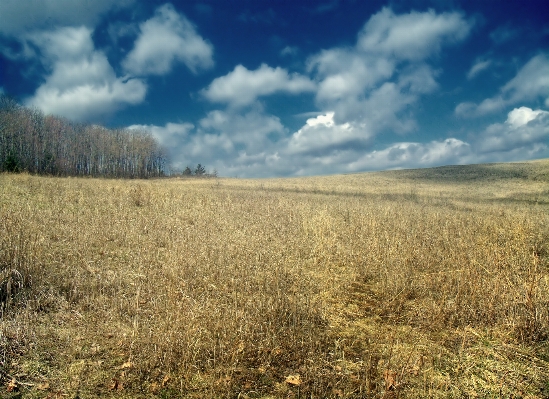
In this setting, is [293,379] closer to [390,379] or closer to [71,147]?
[390,379]

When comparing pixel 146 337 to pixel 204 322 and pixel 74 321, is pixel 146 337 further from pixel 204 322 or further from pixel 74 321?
pixel 74 321

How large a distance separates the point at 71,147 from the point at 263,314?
2974 inches

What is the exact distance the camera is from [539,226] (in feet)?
33.6

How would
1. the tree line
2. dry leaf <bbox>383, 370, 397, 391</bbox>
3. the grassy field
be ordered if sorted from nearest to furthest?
dry leaf <bbox>383, 370, 397, 391</bbox>
the grassy field
the tree line

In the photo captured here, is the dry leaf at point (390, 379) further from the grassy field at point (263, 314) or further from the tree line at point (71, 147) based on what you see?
the tree line at point (71, 147)

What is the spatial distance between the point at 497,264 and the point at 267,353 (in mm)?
5755

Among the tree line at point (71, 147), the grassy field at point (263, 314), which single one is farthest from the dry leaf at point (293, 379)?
the tree line at point (71, 147)

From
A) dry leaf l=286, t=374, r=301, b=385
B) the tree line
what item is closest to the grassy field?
dry leaf l=286, t=374, r=301, b=385

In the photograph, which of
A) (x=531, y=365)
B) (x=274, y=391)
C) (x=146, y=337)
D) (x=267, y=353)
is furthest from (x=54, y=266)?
(x=531, y=365)

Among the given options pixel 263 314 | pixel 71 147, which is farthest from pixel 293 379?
pixel 71 147

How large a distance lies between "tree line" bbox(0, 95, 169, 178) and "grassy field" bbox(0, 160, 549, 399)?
47.4 m

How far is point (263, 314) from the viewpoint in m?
4.70

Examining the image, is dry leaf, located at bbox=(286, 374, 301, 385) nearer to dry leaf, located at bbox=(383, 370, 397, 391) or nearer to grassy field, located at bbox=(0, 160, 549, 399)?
grassy field, located at bbox=(0, 160, 549, 399)

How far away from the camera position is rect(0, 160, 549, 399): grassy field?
353cm
